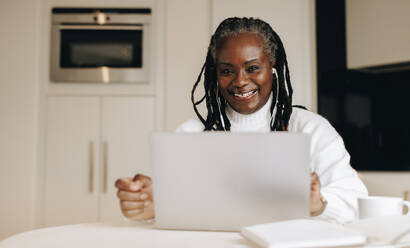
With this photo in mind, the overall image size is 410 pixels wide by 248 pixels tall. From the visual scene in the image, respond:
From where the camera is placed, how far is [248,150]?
749 millimetres

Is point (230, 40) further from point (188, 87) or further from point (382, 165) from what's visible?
point (382, 165)

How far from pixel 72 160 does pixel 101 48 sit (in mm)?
676

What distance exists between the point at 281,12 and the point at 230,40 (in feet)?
3.96

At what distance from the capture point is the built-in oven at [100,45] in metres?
2.54

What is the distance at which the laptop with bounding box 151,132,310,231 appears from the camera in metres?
0.74

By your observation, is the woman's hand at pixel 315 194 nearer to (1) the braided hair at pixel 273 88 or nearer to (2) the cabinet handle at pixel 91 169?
(1) the braided hair at pixel 273 88

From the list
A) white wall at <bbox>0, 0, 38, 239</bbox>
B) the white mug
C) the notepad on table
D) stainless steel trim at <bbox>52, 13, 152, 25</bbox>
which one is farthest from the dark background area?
the notepad on table

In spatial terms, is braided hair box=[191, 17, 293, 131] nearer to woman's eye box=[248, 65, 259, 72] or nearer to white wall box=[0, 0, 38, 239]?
woman's eye box=[248, 65, 259, 72]

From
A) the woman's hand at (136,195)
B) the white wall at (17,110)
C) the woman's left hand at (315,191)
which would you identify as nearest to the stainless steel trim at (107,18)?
the white wall at (17,110)

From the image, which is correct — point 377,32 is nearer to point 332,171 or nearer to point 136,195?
point 332,171

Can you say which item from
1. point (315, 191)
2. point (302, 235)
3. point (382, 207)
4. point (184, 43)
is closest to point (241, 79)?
point (315, 191)

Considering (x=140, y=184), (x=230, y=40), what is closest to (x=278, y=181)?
(x=140, y=184)

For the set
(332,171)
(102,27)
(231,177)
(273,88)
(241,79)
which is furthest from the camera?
(102,27)

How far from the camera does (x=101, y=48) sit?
2.61 metres
